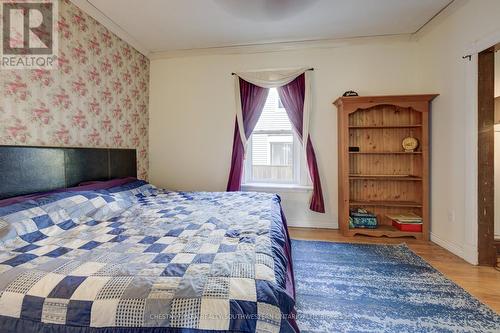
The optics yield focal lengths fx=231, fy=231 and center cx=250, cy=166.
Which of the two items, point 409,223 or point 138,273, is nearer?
point 138,273

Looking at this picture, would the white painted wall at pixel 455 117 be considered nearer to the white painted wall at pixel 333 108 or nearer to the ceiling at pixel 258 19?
the white painted wall at pixel 333 108

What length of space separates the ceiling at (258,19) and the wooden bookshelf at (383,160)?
2.84ft

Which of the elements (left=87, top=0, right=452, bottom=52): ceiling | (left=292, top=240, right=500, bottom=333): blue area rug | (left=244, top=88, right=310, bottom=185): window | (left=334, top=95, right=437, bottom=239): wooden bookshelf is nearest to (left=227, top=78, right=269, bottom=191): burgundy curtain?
(left=244, top=88, right=310, bottom=185): window

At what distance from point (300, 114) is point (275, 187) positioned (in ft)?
3.50

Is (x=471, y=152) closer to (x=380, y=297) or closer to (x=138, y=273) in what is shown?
(x=380, y=297)

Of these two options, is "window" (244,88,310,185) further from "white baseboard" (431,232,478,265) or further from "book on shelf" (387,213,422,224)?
"white baseboard" (431,232,478,265)

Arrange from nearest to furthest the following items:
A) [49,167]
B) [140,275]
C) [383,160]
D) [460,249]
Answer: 1. [140,275]
2. [49,167]
3. [460,249]
4. [383,160]

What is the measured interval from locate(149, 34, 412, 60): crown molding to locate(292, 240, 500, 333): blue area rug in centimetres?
263

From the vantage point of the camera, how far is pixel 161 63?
139 inches

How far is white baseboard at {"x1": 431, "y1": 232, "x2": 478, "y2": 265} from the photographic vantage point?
84.7 inches

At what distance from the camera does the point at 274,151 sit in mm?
3393

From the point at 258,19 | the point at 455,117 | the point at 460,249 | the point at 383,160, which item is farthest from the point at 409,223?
the point at 258,19

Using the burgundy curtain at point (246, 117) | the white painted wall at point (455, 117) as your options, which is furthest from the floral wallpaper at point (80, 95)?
the white painted wall at point (455, 117)

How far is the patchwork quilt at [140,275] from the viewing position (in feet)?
2.53
